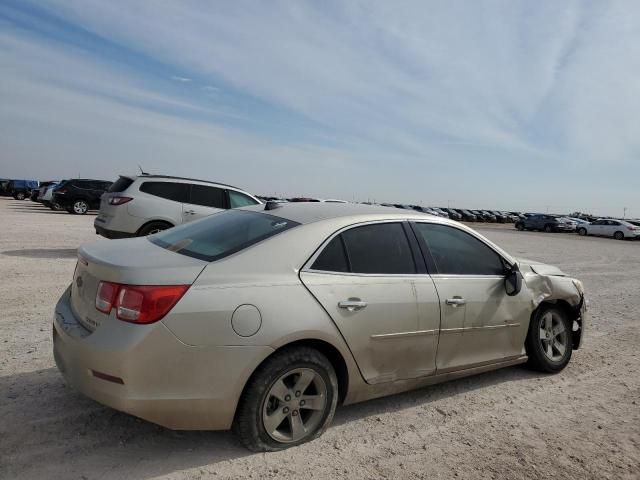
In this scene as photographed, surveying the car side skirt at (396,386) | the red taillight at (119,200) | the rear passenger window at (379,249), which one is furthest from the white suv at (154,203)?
the car side skirt at (396,386)

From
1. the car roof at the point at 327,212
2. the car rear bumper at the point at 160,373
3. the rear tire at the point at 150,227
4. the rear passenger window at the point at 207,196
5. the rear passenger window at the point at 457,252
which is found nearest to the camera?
the car rear bumper at the point at 160,373

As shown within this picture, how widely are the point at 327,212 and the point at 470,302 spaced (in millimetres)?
1364

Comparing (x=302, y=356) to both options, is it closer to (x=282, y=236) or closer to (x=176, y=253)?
(x=282, y=236)

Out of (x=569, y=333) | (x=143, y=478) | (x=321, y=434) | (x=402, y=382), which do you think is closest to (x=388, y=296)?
(x=402, y=382)

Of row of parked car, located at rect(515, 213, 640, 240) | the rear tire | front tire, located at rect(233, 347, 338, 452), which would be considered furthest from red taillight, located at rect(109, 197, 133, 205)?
row of parked car, located at rect(515, 213, 640, 240)

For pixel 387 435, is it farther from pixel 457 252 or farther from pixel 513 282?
pixel 513 282

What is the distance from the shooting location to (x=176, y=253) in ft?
10.8

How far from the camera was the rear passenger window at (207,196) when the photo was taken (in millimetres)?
10477

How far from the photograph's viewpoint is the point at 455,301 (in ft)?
12.7

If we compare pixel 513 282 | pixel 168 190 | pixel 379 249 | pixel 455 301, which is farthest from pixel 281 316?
pixel 168 190

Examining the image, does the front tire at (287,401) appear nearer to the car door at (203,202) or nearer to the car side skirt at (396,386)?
the car side skirt at (396,386)

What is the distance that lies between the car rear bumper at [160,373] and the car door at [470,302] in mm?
1622

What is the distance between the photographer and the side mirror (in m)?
4.25

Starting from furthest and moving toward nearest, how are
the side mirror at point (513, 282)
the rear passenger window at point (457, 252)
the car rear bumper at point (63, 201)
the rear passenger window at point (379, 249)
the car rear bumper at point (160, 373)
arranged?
the car rear bumper at point (63, 201) < the side mirror at point (513, 282) < the rear passenger window at point (457, 252) < the rear passenger window at point (379, 249) < the car rear bumper at point (160, 373)
